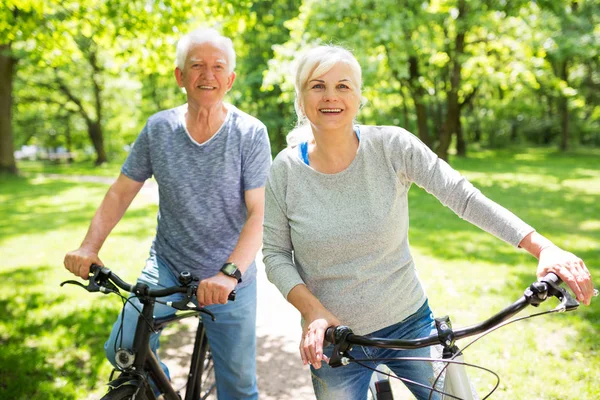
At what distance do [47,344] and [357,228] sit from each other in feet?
14.6

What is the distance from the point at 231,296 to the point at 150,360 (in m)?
0.65

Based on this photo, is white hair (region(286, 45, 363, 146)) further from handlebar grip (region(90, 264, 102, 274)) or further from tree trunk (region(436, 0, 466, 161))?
tree trunk (region(436, 0, 466, 161))

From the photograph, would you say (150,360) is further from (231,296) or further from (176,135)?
(176,135)

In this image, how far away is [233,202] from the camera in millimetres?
2982

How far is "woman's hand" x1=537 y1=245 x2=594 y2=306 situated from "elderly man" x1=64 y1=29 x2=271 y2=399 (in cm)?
147

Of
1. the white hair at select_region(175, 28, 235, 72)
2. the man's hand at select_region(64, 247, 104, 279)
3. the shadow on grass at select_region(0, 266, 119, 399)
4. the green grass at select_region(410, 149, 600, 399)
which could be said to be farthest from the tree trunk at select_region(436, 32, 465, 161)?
the man's hand at select_region(64, 247, 104, 279)

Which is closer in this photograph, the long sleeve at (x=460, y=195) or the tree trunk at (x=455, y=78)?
the long sleeve at (x=460, y=195)

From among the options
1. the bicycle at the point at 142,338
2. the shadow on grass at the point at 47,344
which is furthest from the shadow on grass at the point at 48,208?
the bicycle at the point at 142,338

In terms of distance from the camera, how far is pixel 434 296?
256 inches

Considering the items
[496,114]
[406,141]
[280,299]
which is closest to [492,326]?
[406,141]

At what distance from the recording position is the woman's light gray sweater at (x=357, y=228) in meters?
2.16

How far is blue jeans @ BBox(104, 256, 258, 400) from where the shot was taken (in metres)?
3.02

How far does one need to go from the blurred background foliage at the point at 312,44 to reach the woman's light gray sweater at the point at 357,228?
5.95ft

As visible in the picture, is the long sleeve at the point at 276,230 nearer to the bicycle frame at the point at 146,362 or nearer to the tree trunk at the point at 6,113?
the bicycle frame at the point at 146,362
